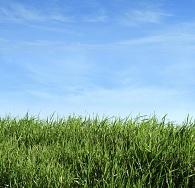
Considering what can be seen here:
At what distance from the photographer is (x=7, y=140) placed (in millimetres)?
5559

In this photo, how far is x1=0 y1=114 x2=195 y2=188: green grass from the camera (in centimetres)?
367

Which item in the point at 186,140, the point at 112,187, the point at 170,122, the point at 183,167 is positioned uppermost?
the point at 170,122

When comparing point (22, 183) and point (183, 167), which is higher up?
point (183, 167)

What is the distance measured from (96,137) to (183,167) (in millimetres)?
1594

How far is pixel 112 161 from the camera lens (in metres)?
3.99

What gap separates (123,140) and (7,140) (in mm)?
1773

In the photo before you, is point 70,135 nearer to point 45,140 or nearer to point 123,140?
point 45,140

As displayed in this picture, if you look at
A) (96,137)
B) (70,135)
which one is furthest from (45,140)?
(96,137)

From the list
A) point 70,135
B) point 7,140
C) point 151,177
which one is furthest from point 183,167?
point 7,140

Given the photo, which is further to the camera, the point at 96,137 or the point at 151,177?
the point at 96,137

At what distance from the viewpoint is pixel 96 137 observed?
16.8ft

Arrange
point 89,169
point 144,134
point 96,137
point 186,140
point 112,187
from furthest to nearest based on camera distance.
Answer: point 96,137 < point 144,134 < point 186,140 < point 89,169 < point 112,187

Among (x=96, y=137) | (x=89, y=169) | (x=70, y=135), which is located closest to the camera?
(x=89, y=169)

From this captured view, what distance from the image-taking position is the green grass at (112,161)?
12.0ft
